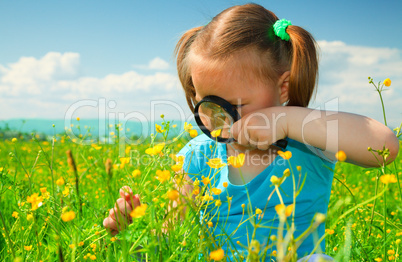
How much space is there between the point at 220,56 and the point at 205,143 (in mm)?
576

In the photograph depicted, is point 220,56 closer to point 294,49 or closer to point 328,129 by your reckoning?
point 294,49

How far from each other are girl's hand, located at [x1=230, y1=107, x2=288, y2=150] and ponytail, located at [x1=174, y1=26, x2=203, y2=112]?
64cm

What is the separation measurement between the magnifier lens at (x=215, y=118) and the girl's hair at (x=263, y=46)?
24cm

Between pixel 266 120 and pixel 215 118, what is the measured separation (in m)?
0.29

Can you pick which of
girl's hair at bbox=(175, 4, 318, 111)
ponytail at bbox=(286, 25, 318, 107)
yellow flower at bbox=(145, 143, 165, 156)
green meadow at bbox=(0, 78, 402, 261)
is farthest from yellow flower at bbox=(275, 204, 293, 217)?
ponytail at bbox=(286, 25, 318, 107)

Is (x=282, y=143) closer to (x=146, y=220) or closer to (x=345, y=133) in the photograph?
(x=345, y=133)

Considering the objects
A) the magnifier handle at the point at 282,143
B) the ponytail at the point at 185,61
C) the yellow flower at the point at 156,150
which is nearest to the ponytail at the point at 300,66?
the magnifier handle at the point at 282,143

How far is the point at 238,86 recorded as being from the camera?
161 cm

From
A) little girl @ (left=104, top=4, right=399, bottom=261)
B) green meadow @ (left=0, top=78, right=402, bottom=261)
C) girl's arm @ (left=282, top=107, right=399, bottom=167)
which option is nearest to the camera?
green meadow @ (left=0, top=78, right=402, bottom=261)

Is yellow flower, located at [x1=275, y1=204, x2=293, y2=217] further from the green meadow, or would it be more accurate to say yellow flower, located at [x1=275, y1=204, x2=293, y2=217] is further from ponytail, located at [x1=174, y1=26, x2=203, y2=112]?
ponytail, located at [x1=174, y1=26, x2=203, y2=112]

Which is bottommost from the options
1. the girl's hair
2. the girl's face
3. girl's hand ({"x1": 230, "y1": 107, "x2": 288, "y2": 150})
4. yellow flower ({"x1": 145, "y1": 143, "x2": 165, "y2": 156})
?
yellow flower ({"x1": 145, "y1": 143, "x2": 165, "y2": 156})

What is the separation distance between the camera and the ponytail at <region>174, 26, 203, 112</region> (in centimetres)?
211

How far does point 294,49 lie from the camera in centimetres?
180

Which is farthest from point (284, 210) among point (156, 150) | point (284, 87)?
point (284, 87)
